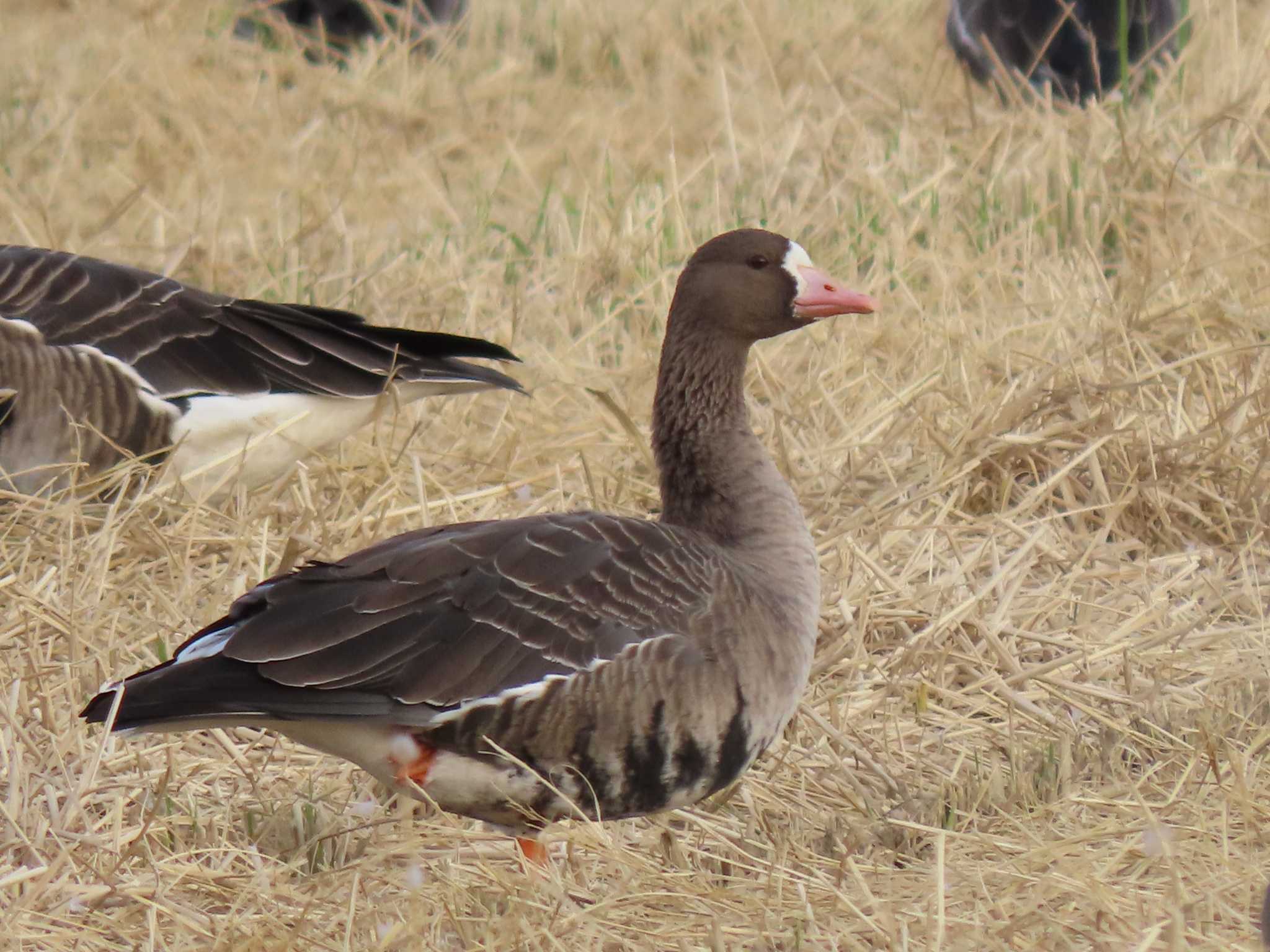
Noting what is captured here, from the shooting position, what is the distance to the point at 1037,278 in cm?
639

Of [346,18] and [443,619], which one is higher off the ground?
[443,619]

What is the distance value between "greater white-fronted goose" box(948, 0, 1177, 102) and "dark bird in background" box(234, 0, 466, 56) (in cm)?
277

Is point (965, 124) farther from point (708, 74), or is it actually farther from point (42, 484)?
point (42, 484)

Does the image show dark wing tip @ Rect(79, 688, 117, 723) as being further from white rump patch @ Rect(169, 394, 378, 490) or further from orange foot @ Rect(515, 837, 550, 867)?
white rump patch @ Rect(169, 394, 378, 490)

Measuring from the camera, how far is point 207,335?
5.46 meters

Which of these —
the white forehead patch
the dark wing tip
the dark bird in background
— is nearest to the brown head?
the white forehead patch

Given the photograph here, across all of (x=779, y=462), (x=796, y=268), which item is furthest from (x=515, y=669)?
(x=779, y=462)

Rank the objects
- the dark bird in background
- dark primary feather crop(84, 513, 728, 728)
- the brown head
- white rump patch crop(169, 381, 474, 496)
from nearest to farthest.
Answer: dark primary feather crop(84, 513, 728, 728), the brown head, white rump patch crop(169, 381, 474, 496), the dark bird in background

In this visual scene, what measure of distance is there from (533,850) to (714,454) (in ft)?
3.37

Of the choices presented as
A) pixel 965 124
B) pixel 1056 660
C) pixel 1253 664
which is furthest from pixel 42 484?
pixel 965 124

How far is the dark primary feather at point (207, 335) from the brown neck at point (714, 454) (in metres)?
1.11

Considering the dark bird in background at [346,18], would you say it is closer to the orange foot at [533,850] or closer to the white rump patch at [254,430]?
the white rump patch at [254,430]

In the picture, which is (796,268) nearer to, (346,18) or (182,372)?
(182,372)

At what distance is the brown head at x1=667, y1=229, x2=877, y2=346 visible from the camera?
4266mm
